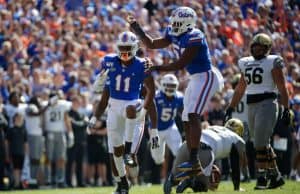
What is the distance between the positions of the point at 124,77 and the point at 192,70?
38.8 inches

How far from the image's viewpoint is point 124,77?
39.5ft

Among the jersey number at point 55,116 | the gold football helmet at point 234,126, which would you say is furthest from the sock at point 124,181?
the jersey number at point 55,116

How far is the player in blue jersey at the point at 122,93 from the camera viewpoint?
12.0m

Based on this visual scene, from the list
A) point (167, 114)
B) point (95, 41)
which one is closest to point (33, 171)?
point (167, 114)

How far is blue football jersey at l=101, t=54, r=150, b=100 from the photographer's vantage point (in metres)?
12.0

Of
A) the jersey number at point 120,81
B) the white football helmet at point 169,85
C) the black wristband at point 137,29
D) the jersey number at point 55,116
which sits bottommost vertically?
the jersey number at point 55,116

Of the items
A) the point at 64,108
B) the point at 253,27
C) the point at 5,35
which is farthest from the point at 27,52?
the point at 253,27

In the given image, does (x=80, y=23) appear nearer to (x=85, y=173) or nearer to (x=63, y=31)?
(x=63, y=31)

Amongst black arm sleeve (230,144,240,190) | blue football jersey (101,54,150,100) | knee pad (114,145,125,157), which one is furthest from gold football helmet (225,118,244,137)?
knee pad (114,145,125,157)

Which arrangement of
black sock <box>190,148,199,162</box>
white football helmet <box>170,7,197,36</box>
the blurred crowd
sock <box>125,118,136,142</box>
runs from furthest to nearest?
the blurred crowd
sock <box>125,118,136,142</box>
white football helmet <box>170,7,197,36</box>
black sock <box>190,148,199,162</box>

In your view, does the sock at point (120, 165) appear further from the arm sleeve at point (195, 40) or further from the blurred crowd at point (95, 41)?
the blurred crowd at point (95, 41)

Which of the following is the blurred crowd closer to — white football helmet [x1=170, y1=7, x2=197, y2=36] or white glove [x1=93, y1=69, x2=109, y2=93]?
white glove [x1=93, y1=69, x2=109, y2=93]

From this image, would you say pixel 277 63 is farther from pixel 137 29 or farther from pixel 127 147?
pixel 127 147

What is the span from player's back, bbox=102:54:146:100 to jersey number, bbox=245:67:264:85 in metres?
1.40
